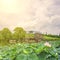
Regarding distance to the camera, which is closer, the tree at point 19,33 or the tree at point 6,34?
the tree at point 19,33

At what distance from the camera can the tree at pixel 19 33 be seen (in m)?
14.6

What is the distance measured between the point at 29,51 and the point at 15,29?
12.1 m

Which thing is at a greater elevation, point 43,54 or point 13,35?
point 13,35

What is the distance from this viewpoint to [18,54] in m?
2.52

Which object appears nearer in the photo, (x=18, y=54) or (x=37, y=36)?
(x=18, y=54)

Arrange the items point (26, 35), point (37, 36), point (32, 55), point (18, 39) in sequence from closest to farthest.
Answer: point (32, 55) → point (37, 36) → point (26, 35) → point (18, 39)

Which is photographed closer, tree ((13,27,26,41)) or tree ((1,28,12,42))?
tree ((13,27,26,41))

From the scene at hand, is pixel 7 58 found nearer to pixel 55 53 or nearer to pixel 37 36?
pixel 55 53

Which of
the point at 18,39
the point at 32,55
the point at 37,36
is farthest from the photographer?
the point at 18,39

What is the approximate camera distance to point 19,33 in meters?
15.3

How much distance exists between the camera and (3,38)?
15281mm

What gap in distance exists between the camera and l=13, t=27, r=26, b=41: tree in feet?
47.8

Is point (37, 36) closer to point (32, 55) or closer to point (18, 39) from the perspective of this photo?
point (18, 39)

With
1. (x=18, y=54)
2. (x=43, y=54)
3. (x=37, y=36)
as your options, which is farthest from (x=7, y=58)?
(x=37, y=36)
